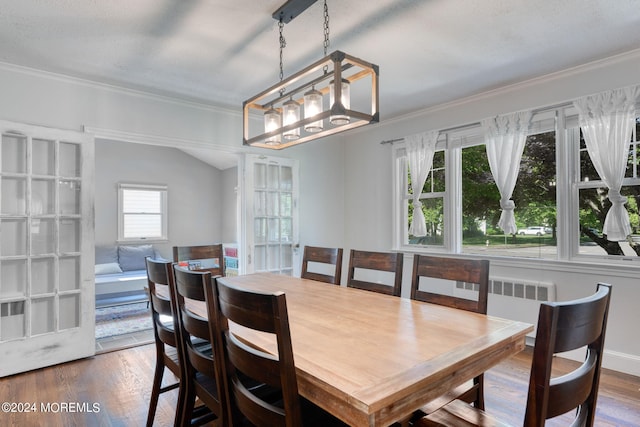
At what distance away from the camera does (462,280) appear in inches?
74.5

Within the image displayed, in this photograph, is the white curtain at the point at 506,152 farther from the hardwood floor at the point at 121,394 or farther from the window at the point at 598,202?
the hardwood floor at the point at 121,394

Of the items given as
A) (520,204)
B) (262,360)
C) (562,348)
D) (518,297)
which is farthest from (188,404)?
(520,204)

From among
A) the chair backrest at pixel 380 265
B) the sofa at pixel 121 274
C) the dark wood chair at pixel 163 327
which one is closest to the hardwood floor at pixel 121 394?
the dark wood chair at pixel 163 327

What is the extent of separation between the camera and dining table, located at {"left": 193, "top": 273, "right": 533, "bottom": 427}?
0.96 metres

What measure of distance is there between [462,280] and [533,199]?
1.95 metres

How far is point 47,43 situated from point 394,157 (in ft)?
11.3

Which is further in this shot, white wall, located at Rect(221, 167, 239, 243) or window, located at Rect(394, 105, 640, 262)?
white wall, located at Rect(221, 167, 239, 243)

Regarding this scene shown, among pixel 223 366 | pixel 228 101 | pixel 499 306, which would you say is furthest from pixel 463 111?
pixel 223 366

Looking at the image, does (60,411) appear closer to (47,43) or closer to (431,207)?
(47,43)

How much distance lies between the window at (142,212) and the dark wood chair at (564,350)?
6.57 m

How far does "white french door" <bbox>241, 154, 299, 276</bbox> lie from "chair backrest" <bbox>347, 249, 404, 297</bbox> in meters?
1.88

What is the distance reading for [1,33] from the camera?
2.36 meters

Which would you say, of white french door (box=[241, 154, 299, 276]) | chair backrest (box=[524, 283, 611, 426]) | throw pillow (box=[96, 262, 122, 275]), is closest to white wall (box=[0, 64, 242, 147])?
white french door (box=[241, 154, 299, 276])

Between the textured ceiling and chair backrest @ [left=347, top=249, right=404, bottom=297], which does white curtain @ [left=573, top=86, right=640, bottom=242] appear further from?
chair backrest @ [left=347, top=249, right=404, bottom=297]
